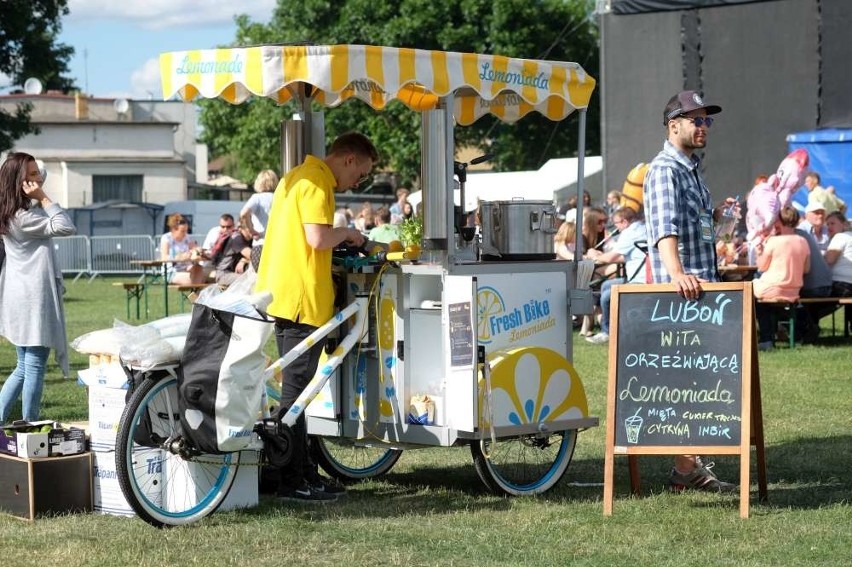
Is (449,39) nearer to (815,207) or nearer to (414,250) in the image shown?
(815,207)

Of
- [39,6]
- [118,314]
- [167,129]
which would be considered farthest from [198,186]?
[118,314]

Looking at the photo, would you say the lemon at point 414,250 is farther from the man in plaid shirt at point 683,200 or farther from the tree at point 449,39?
the tree at point 449,39

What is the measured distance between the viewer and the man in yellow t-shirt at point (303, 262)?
6.74 meters

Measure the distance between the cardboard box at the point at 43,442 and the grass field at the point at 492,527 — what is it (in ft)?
1.06

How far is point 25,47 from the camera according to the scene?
3597 cm

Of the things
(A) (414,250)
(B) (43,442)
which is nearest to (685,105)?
(A) (414,250)

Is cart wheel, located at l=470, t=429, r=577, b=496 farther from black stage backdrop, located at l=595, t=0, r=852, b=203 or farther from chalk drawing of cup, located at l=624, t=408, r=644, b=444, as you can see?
black stage backdrop, located at l=595, t=0, r=852, b=203

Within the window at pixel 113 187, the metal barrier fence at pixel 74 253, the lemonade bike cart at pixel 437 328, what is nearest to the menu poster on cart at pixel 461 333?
the lemonade bike cart at pixel 437 328

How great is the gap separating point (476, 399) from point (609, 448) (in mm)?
691

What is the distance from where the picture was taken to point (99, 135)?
186 feet

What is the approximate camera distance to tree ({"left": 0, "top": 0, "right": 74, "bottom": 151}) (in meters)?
34.9

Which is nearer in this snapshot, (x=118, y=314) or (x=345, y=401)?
(x=345, y=401)

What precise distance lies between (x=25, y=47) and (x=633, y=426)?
1265 inches

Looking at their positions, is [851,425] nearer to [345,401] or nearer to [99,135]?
[345,401]
